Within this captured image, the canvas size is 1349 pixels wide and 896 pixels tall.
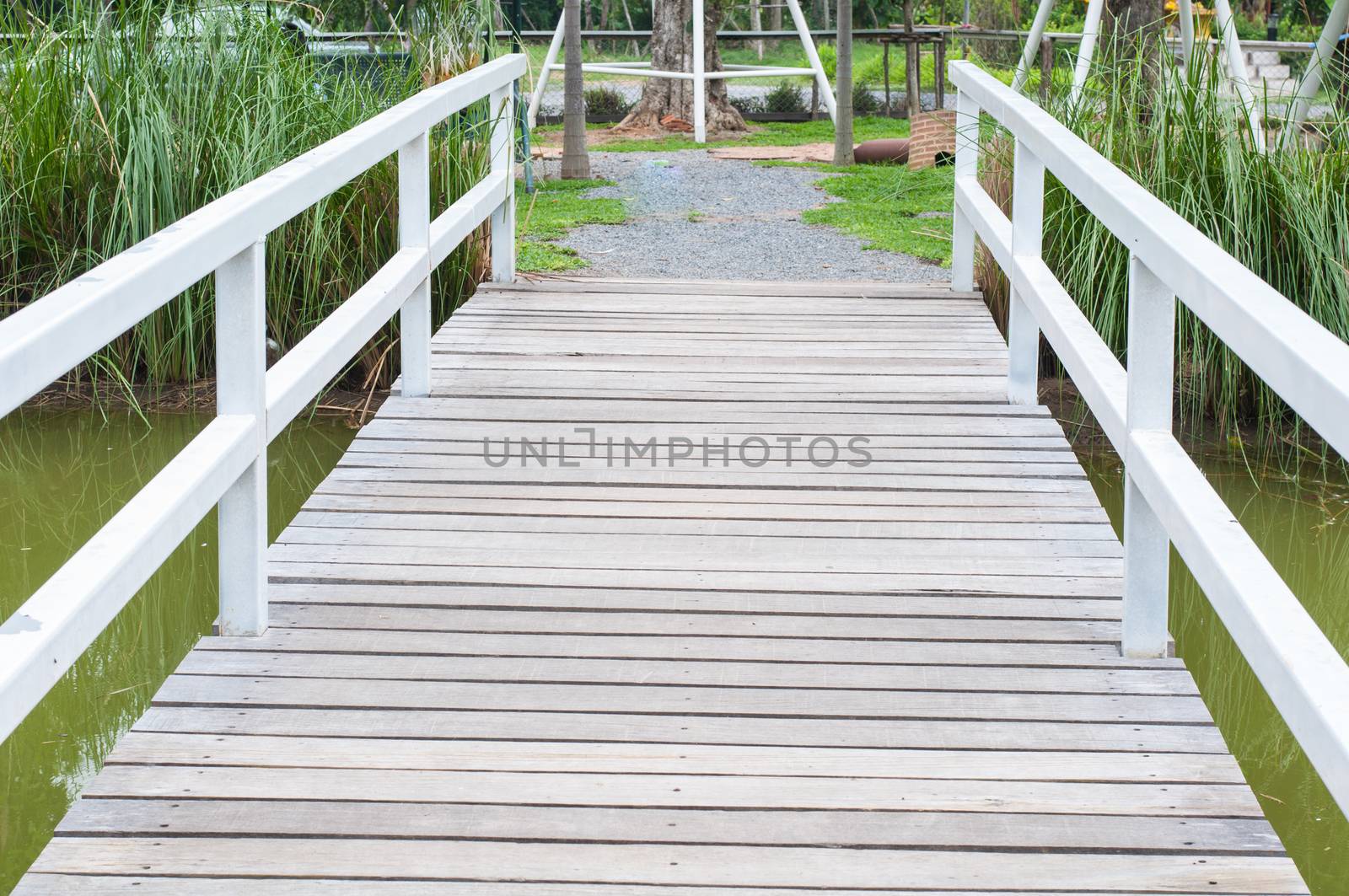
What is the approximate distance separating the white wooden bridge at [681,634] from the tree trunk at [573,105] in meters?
7.12

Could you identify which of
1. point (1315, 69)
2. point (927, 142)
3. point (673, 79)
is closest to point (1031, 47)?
point (1315, 69)

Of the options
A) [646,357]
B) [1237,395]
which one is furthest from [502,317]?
[1237,395]

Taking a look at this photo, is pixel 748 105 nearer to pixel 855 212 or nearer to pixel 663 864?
pixel 855 212

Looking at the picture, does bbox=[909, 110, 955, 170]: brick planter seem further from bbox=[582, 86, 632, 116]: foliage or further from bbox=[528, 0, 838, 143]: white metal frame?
bbox=[582, 86, 632, 116]: foliage

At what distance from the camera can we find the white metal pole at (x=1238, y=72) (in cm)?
568

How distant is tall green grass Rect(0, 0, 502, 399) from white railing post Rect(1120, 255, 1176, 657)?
145 inches

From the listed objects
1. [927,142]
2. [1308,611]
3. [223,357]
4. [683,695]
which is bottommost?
[1308,611]

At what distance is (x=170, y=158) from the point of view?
589 cm

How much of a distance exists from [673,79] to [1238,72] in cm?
876

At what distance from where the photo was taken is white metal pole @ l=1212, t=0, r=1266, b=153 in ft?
18.6

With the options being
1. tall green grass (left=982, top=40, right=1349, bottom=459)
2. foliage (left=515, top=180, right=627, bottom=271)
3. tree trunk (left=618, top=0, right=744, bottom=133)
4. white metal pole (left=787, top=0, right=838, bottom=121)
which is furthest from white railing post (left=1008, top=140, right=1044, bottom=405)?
tree trunk (left=618, top=0, right=744, bottom=133)

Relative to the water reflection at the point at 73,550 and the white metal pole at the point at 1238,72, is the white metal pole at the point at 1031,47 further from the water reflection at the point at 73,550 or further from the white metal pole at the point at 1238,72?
the water reflection at the point at 73,550

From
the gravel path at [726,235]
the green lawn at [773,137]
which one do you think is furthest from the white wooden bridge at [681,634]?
the green lawn at [773,137]

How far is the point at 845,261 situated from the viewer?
843 centimetres
